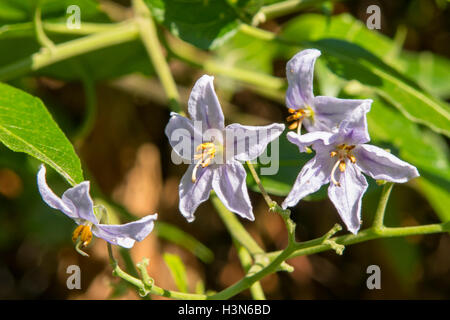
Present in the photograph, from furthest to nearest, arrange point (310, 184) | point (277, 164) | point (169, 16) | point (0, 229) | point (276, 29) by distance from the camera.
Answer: point (276, 29)
point (0, 229)
point (169, 16)
point (277, 164)
point (310, 184)

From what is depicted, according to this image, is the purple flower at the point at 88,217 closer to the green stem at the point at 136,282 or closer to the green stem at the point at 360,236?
the green stem at the point at 136,282

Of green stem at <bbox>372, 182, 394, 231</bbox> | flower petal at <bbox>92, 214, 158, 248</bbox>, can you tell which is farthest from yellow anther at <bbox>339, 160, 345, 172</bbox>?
flower petal at <bbox>92, 214, 158, 248</bbox>

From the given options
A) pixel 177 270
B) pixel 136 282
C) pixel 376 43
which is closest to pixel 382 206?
pixel 136 282

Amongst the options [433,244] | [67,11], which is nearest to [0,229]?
[67,11]

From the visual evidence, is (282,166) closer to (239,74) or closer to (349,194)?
(349,194)

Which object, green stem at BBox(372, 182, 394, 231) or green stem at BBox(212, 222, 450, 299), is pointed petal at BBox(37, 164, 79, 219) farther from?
green stem at BBox(372, 182, 394, 231)

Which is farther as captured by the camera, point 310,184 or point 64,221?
point 64,221

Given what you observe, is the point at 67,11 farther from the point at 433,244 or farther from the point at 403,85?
the point at 433,244
